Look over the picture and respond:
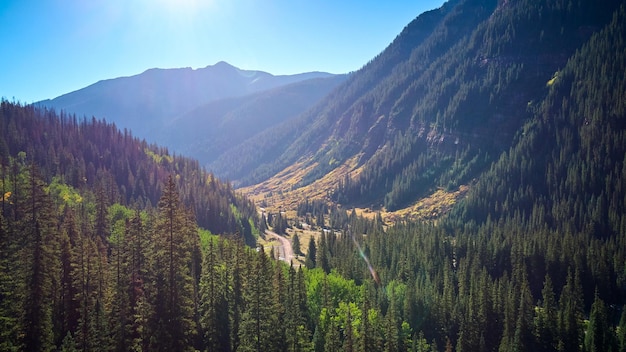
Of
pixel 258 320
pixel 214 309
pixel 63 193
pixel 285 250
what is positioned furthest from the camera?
pixel 285 250

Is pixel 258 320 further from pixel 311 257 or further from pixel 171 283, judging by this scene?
pixel 311 257

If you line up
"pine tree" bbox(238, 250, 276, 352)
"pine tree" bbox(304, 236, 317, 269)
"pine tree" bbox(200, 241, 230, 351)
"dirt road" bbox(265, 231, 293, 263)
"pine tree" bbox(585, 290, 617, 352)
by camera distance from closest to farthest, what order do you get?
"pine tree" bbox(238, 250, 276, 352) < "pine tree" bbox(200, 241, 230, 351) < "pine tree" bbox(585, 290, 617, 352) < "pine tree" bbox(304, 236, 317, 269) < "dirt road" bbox(265, 231, 293, 263)

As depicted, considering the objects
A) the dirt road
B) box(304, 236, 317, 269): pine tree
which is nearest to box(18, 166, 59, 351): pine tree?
box(304, 236, 317, 269): pine tree

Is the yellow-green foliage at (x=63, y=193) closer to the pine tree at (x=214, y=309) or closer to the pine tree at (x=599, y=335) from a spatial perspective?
the pine tree at (x=214, y=309)

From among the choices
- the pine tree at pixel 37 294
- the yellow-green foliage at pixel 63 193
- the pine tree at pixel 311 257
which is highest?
the yellow-green foliage at pixel 63 193

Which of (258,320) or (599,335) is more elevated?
(258,320)

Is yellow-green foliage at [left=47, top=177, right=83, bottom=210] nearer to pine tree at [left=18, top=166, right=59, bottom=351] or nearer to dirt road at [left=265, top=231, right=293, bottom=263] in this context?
dirt road at [left=265, top=231, right=293, bottom=263]

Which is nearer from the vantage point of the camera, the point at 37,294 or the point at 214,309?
the point at 37,294

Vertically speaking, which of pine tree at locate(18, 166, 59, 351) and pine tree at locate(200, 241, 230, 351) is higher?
pine tree at locate(18, 166, 59, 351)

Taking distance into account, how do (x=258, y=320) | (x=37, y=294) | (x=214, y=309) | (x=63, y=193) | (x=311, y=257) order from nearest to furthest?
(x=37, y=294)
(x=258, y=320)
(x=214, y=309)
(x=63, y=193)
(x=311, y=257)

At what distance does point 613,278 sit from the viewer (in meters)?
118

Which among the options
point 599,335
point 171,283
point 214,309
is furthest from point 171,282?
point 599,335

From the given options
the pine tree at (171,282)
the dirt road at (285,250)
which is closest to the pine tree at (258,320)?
the pine tree at (171,282)

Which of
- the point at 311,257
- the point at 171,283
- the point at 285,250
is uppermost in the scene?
the point at 171,283
